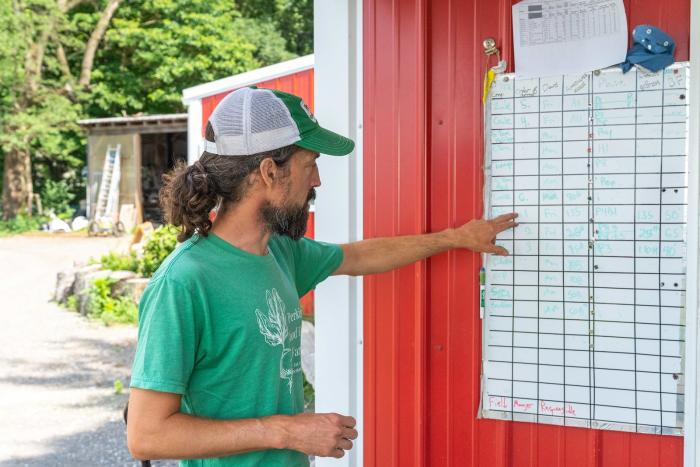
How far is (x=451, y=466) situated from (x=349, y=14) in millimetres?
1360

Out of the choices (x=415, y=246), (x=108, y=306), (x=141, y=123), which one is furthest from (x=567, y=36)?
(x=141, y=123)

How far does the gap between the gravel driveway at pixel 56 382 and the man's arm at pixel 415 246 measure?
3619 millimetres

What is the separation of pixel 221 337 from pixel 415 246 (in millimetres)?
682

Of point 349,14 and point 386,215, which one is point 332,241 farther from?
point 349,14

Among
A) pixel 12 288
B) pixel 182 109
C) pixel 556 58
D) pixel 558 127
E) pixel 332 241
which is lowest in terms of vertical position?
pixel 12 288

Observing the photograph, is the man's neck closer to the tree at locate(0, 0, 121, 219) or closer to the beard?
the beard

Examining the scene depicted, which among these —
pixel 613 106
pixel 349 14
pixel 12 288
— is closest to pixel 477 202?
pixel 613 106

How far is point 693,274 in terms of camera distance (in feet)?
6.12

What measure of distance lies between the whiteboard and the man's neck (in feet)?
2.27

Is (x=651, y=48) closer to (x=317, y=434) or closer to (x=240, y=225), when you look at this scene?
(x=240, y=225)

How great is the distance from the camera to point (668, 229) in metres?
1.90

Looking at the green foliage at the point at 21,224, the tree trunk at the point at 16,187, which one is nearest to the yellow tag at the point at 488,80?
the green foliage at the point at 21,224

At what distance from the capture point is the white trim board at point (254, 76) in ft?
28.1

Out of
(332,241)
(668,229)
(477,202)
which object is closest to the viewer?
(668,229)
